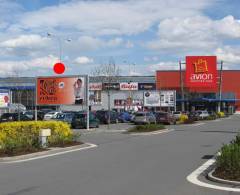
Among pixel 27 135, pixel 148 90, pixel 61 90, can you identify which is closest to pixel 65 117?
pixel 61 90

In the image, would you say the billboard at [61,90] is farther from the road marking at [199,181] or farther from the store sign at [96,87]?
the store sign at [96,87]

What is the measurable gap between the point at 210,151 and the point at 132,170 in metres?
7.71

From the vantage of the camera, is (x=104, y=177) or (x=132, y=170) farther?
(x=132, y=170)

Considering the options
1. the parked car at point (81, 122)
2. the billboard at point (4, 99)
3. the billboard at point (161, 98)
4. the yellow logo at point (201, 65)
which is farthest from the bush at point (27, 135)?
the billboard at point (161, 98)

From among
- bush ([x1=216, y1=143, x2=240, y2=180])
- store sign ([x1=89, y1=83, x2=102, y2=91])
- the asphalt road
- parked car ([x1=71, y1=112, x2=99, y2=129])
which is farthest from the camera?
store sign ([x1=89, y1=83, x2=102, y2=91])

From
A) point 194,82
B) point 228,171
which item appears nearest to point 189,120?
point 194,82

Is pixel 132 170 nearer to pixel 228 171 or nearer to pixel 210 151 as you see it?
pixel 228 171

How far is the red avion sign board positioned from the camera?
7525 centimetres

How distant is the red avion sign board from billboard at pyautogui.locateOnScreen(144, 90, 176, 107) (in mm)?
3212

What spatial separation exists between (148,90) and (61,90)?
63.1m

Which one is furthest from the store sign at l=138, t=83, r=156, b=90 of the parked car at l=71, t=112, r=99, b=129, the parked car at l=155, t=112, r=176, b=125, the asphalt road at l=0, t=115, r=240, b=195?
the asphalt road at l=0, t=115, r=240, b=195

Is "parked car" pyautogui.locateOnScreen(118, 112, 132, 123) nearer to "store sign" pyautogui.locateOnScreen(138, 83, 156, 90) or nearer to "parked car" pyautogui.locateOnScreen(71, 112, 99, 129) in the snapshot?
"parked car" pyautogui.locateOnScreen(71, 112, 99, 129)

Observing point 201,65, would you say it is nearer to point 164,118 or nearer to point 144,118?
point 164,118

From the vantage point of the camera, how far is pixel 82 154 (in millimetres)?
20609
